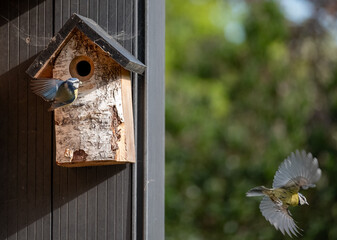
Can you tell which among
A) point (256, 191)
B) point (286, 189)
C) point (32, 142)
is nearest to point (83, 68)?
point (32, 142)

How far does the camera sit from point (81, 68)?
288cm

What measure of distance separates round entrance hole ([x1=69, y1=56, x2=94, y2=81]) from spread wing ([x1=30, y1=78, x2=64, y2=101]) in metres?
0.09

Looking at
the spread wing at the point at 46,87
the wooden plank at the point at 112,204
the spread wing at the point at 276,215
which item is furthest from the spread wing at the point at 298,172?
the spread wing at the point at 46,87

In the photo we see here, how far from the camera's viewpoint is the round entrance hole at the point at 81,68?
2.84 metres

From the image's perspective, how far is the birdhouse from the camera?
2.75 metres

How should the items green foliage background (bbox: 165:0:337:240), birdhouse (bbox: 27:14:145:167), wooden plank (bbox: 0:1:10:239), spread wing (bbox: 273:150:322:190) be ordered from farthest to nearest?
green foliage background (bbox: 165:0:337:240)
wooden plank (bbox: 0:1:10:239)
birdhouse (bbox: 27:14:145:167)
spread wing (bbox: 273:150:322:190)

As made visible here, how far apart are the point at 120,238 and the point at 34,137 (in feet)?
2.05

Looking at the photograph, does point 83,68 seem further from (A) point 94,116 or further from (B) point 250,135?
(B) point 250,135

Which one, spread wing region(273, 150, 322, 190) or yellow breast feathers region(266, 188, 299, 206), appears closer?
spread wing region(273, 150, 322, 190)

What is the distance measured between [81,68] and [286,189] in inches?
41.5

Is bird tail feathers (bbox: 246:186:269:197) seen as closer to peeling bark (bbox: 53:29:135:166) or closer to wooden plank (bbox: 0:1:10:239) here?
peeling bark (bbox: 53:29:135:166)

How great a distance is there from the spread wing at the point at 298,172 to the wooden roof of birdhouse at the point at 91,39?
765mm

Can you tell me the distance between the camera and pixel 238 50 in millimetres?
7754

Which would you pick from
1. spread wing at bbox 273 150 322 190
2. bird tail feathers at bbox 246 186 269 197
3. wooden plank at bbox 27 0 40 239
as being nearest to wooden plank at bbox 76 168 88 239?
wooden plank at bbox 27 0 40 239
